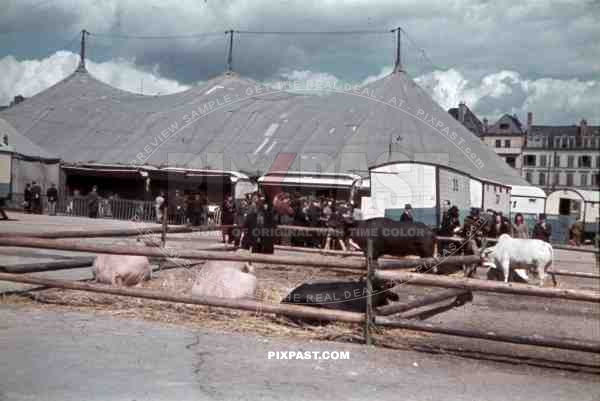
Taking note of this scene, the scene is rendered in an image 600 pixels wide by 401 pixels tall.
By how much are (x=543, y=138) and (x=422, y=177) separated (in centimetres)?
909

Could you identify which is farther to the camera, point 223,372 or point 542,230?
point 542,230

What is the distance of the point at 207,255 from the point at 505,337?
3.25 metres

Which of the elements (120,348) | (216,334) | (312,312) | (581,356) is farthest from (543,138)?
(120,348)

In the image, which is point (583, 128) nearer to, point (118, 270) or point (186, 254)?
point (186, 254)

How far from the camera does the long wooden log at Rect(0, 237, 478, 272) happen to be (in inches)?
265

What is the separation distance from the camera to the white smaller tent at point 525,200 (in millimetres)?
20438

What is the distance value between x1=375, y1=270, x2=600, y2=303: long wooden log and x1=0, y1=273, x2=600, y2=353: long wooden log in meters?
0.37

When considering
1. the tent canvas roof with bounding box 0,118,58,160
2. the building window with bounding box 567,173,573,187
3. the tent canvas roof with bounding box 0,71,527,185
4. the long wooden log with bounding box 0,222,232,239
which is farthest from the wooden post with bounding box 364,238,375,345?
the tent canvas roof with bounding box 0,118,58,160

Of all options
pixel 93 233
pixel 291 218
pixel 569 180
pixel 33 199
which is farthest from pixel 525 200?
pixel 33 199

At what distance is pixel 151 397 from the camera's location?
4.53 meters

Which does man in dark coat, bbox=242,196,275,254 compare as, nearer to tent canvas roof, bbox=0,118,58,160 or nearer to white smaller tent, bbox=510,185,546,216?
white smaller tent, bbox=510,185,546,216

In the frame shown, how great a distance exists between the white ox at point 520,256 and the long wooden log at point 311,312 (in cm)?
587

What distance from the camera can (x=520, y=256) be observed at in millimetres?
11688

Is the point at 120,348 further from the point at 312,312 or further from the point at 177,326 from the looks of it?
the point at 312,312
